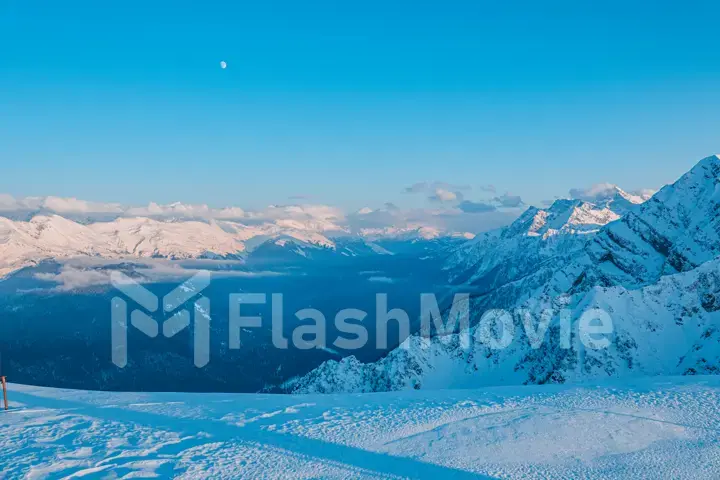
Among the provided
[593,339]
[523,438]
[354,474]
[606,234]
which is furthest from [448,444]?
[606,234]

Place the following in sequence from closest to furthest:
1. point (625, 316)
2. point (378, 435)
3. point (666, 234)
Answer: point (378, 435) → point (625, 316) → point (666, 234)

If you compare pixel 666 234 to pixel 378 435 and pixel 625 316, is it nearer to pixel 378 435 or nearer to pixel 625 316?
pixel 625 316

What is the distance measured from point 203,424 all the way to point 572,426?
16819mm

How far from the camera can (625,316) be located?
10350 cm

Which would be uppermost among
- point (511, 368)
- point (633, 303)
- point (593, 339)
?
point (633, 303)

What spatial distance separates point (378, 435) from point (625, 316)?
350 feet

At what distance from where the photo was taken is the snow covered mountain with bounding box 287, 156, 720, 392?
97.1m

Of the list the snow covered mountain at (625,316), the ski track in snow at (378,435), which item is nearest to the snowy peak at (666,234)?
the snow covered mountain at (625,316)

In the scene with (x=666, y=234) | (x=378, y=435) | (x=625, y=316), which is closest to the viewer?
(x=378, y=435)

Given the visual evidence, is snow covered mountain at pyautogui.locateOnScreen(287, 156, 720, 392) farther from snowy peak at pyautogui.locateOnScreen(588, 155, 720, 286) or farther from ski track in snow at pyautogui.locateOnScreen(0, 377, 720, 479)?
ski track in snow at pyautogui.locateOnScreen(0, 377, 720, 479)

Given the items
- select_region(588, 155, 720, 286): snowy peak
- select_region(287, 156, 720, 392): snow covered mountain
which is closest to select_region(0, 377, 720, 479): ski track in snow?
select_region(287, 156, 720, 392): snow covered mountain

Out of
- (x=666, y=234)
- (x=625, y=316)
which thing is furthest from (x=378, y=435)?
(x=666, y=234)

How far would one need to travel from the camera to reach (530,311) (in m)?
132

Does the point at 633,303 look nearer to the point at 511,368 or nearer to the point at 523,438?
the point at 511,368
